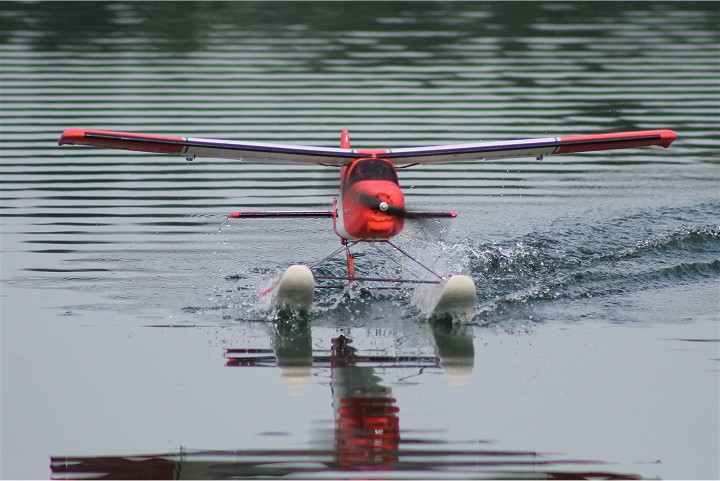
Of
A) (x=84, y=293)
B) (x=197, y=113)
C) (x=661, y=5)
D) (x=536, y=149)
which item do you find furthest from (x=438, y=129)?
(x=661, y=5)

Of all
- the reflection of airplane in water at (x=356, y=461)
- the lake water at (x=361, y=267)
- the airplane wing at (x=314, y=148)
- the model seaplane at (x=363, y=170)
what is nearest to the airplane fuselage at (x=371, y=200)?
the model seaplane at (x=363, y=170)

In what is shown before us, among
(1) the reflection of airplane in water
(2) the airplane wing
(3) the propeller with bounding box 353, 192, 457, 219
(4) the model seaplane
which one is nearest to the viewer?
(1) the reflection of airplane in water

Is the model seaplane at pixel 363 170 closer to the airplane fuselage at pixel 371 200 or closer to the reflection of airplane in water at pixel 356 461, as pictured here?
the airplane fuselage at pixel 371 200

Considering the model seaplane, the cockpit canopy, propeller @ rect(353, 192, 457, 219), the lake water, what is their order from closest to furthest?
the lake water < propeller @ rect(353, 192, 457, 219) < the model seaplane < the cockpit canopy

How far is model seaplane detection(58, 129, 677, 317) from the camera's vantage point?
10219mm

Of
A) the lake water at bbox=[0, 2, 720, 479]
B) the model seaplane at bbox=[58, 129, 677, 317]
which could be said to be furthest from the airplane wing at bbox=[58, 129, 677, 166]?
the lake water at bbox=[0, 2, 720, 479]

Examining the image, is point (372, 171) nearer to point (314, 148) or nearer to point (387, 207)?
point (387, 207)

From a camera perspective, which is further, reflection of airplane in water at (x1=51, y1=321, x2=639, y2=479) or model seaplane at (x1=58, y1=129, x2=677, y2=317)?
model seaplane at (x1=58, y1=129, x2=677, y2=317)

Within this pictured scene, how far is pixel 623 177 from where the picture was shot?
18250mm

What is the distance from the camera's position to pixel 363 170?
10.6 meters

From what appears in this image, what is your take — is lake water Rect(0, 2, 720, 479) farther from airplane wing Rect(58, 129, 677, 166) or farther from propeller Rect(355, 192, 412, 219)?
airplane wing Rect(58, 129, 677, 166)

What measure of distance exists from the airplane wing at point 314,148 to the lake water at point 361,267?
4.78 ft

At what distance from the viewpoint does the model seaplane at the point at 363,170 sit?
10.2m

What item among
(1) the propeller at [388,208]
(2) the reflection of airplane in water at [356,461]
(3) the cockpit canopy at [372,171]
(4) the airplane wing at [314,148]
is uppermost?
(4) the airplane wing at [314,148]
